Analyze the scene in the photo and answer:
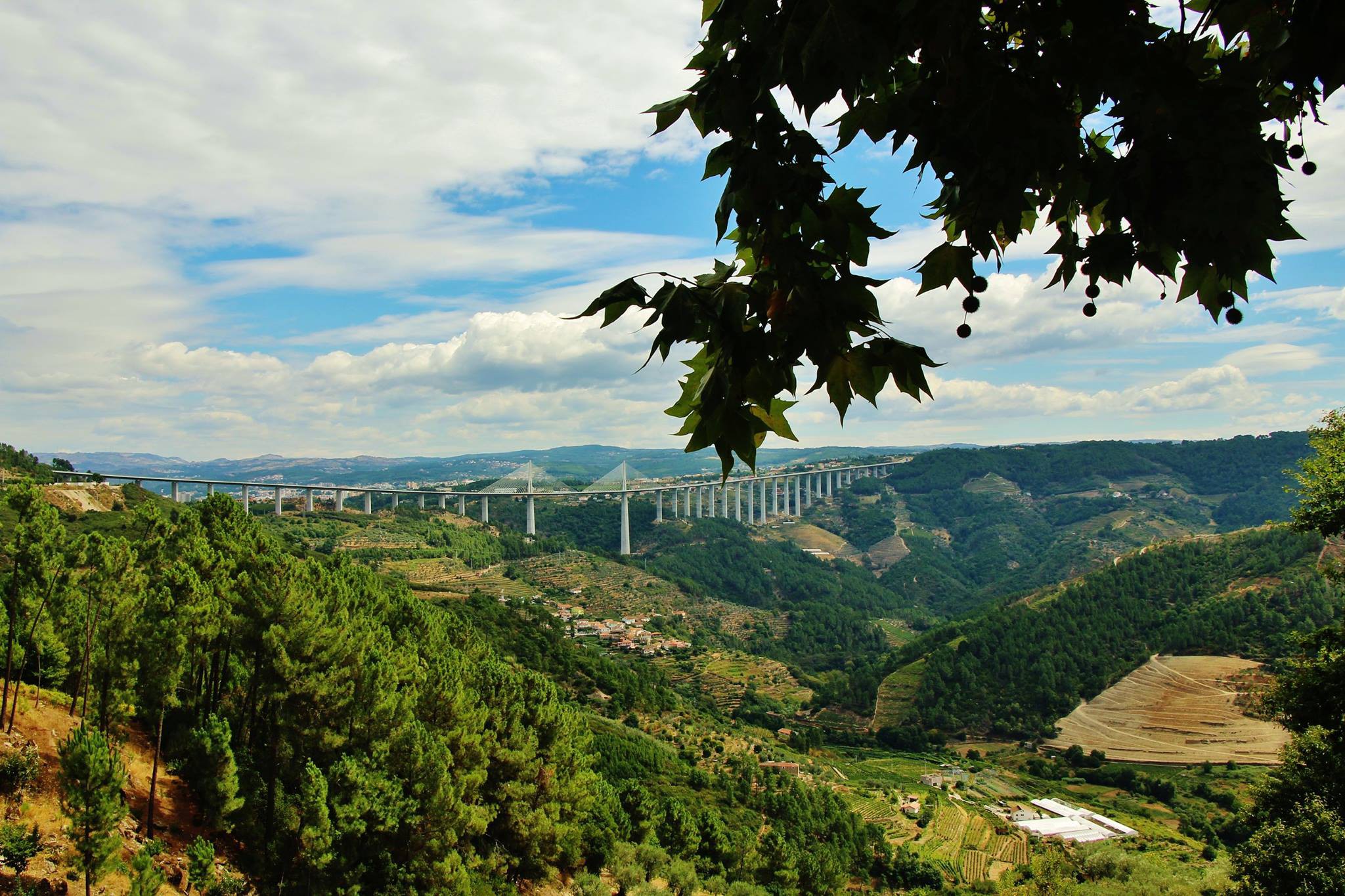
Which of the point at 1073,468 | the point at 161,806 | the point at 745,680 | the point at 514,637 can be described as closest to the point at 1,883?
the point at 161,806

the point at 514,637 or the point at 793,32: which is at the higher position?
the point at 793,32

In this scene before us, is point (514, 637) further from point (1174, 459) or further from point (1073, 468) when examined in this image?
point (1174, 459)

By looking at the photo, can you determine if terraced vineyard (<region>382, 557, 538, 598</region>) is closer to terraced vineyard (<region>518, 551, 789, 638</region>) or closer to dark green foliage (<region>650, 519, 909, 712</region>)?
terraced vineyard (<region>518, 551, 789, 638</region>)

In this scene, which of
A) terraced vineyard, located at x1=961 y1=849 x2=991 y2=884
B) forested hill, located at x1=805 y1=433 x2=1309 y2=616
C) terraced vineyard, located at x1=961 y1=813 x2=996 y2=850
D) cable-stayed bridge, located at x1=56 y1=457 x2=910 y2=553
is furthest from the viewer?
forested hill, located at x1=805 y1=433 x2=1309 y2=616

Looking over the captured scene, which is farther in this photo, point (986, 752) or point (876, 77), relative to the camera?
point (986, 752)

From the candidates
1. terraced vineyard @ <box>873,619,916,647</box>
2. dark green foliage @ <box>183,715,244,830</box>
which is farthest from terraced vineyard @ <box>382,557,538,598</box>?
terraced vineyard @ <box>873,619,916,647</box>

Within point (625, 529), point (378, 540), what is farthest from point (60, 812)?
point (625, 529)
